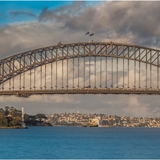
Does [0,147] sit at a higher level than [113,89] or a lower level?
lower

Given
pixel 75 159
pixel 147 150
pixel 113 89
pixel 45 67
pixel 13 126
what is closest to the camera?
pixel 75 159

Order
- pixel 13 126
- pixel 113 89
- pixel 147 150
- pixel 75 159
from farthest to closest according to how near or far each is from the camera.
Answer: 1. pixel 13 126
2. pixel 113 89
3. pixel 147 150
4. pixel 75 159

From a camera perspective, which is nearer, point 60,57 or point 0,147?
point 0,147

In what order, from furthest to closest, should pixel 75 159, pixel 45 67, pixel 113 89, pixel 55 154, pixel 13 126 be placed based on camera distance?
pixel 13 126
pixel 45 67
pixel 113 89
pixel 55 154
pixel 75 159

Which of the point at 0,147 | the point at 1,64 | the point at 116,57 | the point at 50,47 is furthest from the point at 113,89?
the point at 0,147

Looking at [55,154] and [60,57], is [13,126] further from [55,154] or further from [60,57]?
[55,154]

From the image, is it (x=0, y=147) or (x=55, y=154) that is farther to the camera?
(x=0, y=147)

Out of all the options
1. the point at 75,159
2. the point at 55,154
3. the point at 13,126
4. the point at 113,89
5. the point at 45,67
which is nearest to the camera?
the point at 75,159

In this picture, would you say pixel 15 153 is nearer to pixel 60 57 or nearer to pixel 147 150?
pixel 147 150

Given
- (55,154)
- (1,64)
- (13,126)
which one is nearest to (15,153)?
(55,154)
